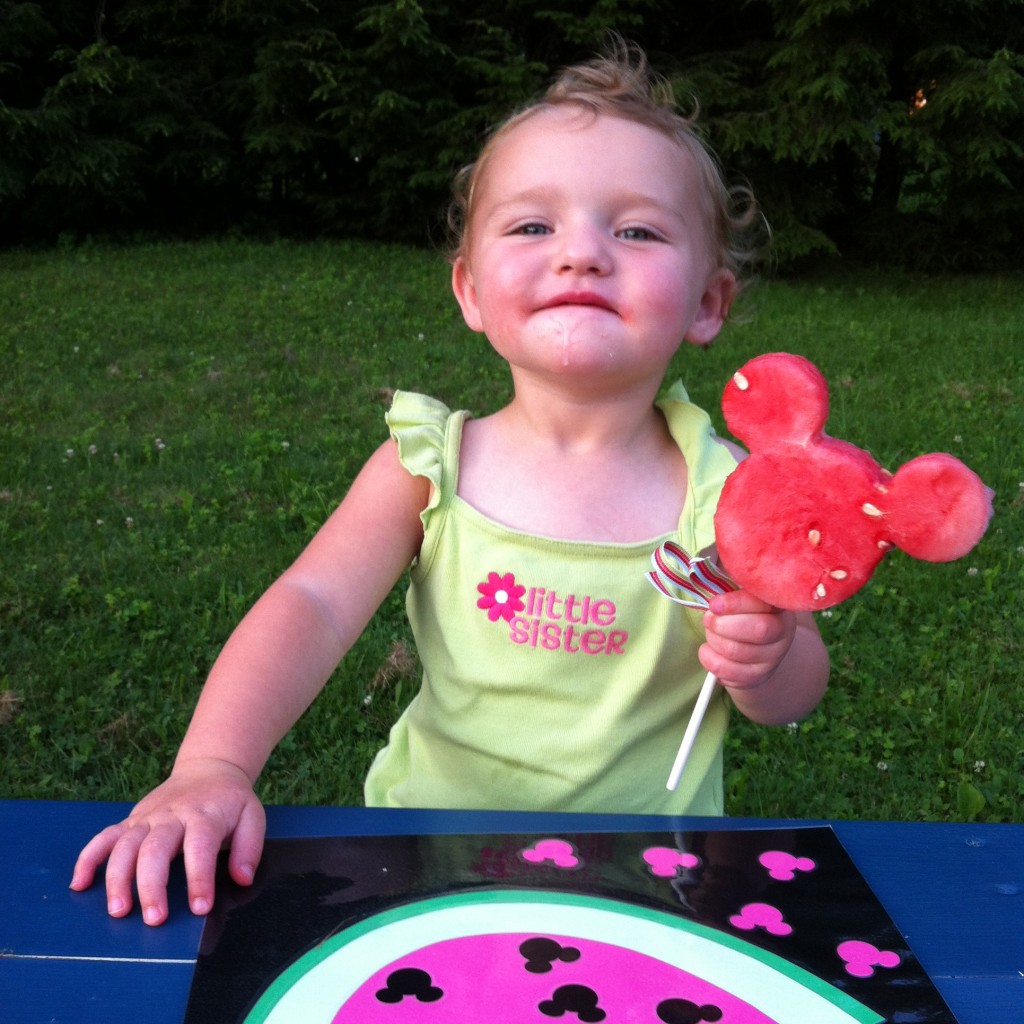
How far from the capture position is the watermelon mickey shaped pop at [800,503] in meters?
1.12

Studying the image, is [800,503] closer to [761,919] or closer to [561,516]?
[761,919]

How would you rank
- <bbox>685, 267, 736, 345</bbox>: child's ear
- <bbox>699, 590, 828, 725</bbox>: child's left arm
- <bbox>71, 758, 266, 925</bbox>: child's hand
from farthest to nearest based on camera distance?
<bbox>685, 267, 736, 345</bbox>: child's ear, <bbox>699, 590, 828, 725</bbox>: child's left arm, <bbox>71, 758, 266, 925</bbox>: child's hand

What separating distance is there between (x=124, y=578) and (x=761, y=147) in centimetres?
726

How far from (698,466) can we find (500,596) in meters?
0.35

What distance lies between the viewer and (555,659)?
1.63 m

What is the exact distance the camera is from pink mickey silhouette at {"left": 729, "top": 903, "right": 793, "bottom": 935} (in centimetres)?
108

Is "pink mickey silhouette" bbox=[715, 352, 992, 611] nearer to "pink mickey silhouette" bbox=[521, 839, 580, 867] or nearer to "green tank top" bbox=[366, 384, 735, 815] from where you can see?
"pink mickey silhouette" bbox=[521, 839, 580, 867]

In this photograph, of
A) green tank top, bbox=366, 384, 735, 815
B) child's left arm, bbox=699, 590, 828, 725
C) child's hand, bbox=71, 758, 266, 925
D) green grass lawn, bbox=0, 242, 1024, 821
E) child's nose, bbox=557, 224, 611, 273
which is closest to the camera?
child's hand, bbox=71, 758, 266, 925

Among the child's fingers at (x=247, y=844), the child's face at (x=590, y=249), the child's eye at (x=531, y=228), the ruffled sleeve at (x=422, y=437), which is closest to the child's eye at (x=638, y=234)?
the child's face at (x=590, y=249)

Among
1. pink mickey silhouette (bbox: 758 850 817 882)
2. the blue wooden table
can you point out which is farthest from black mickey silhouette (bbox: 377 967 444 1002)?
pink mickey silhouette (bbox: 758 850 817 882)

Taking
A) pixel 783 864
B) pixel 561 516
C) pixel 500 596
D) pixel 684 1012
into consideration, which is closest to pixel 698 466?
pixel 561 516

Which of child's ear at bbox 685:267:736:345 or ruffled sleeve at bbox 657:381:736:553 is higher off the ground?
child's ear at bbox 685:267:736:345

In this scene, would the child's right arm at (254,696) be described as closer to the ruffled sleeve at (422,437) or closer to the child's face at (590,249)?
the ruffled sleeve at (422,437)

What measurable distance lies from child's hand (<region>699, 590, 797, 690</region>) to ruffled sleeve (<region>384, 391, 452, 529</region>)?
56 centimetres
